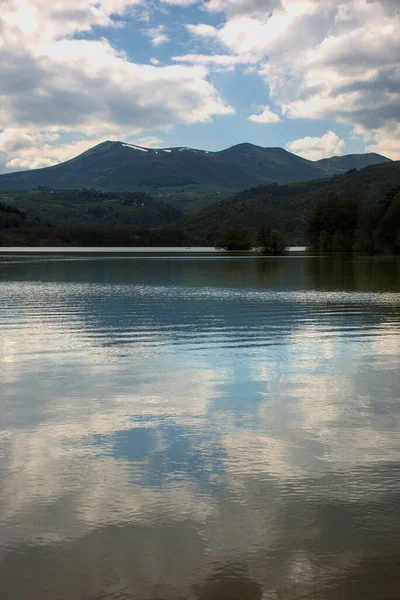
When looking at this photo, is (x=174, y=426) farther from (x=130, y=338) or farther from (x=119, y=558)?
(x=130, y=338)

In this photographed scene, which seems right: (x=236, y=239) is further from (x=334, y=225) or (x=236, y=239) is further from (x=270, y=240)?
(x=334, y=225)

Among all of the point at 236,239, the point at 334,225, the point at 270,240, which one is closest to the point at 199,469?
the point at 270,240

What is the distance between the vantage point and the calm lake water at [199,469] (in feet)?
23.2

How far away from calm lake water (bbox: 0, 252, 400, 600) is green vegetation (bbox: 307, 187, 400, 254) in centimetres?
15315

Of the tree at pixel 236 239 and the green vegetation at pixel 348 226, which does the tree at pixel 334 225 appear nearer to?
the green vegetation at pixel 348 226

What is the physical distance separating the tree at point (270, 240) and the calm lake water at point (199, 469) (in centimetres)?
14380

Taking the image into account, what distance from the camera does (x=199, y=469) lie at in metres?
10.3

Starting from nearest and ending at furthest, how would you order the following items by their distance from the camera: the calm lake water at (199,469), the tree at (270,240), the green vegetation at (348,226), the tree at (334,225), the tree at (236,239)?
the calm lake water at (199,469) → the tree at (270,240) → the green vegetation at (348,226) → the tree at (334,225) → the tree at (236,239)

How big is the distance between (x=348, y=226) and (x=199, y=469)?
591ft

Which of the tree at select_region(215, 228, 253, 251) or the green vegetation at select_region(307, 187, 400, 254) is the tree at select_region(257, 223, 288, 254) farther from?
the tree at select_region(215, 228, 253, 251)

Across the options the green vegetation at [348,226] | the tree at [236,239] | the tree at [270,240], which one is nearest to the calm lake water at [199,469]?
the tree at [270,240]

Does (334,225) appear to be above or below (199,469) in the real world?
above

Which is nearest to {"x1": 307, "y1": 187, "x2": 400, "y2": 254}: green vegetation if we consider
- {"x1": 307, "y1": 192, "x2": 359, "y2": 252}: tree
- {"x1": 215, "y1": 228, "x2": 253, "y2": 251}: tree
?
{"x1": 307, "y1": 192, "x2": 359, "y2": 252}: tree

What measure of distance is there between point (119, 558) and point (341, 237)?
178003mm
